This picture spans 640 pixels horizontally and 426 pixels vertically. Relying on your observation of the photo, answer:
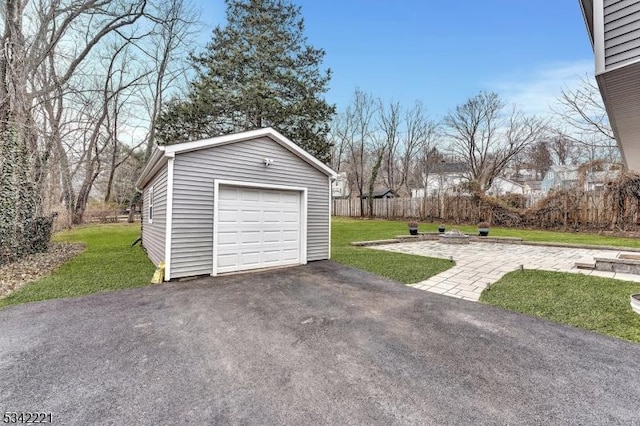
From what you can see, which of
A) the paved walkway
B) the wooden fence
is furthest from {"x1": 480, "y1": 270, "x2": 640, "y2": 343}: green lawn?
the wooden fence

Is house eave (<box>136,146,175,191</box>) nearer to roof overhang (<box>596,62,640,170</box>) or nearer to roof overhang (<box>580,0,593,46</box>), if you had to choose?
roof overhang (<box>596,62,640,170</box>)

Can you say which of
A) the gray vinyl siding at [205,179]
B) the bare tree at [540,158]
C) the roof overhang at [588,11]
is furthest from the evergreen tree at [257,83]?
the bare tree at [540,158]

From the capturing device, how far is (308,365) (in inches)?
104

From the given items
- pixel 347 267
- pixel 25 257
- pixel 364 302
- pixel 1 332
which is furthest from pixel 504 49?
pixel 25 257

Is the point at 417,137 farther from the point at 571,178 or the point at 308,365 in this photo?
the point at 308,365

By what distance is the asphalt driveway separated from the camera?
205 cm

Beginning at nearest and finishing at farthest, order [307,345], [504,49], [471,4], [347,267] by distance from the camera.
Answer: [307,345] < [347,267] < [471,4] < [504,49]

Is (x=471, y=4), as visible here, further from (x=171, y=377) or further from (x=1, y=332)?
(x=1, y=332)

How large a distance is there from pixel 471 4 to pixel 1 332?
15.8 metres

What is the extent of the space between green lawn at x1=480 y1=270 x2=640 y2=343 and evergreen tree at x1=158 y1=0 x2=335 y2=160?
14.3 m

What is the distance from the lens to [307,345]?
302 centimetres

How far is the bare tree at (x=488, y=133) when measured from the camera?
896 inches

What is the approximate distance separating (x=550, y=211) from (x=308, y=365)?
16.3 metres

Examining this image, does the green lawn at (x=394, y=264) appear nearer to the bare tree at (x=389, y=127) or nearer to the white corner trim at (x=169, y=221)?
the white corner trim at (x=169, y=221)
